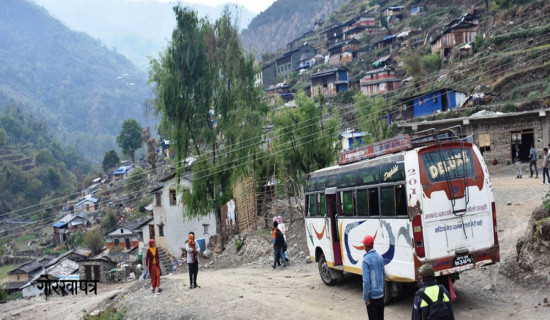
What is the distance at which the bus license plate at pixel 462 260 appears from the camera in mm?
9227

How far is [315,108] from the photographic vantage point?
111 feet

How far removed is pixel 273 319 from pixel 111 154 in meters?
111

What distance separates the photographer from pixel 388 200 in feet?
32.8

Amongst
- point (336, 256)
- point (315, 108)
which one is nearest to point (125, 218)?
point (315, 108)

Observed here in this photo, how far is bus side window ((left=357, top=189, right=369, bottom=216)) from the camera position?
10.9m

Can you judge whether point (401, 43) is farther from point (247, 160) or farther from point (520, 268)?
point (520, 268)

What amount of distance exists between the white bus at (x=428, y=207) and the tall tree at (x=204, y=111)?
723 inches

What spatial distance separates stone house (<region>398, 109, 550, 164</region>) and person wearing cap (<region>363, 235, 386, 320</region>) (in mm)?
23096

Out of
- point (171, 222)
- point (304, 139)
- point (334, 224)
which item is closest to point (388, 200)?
point (334, 224)

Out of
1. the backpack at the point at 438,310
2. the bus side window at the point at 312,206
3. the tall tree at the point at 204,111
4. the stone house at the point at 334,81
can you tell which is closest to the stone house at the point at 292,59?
the stone house at the point at 334,81

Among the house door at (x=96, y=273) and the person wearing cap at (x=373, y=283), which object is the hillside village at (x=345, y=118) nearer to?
the house door at (x=96, y=273)

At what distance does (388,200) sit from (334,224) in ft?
9.70

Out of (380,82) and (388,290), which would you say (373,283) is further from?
(380,82)

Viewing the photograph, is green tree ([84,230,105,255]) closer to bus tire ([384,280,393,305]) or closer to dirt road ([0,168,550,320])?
dirt road ([0,168,550,320])
